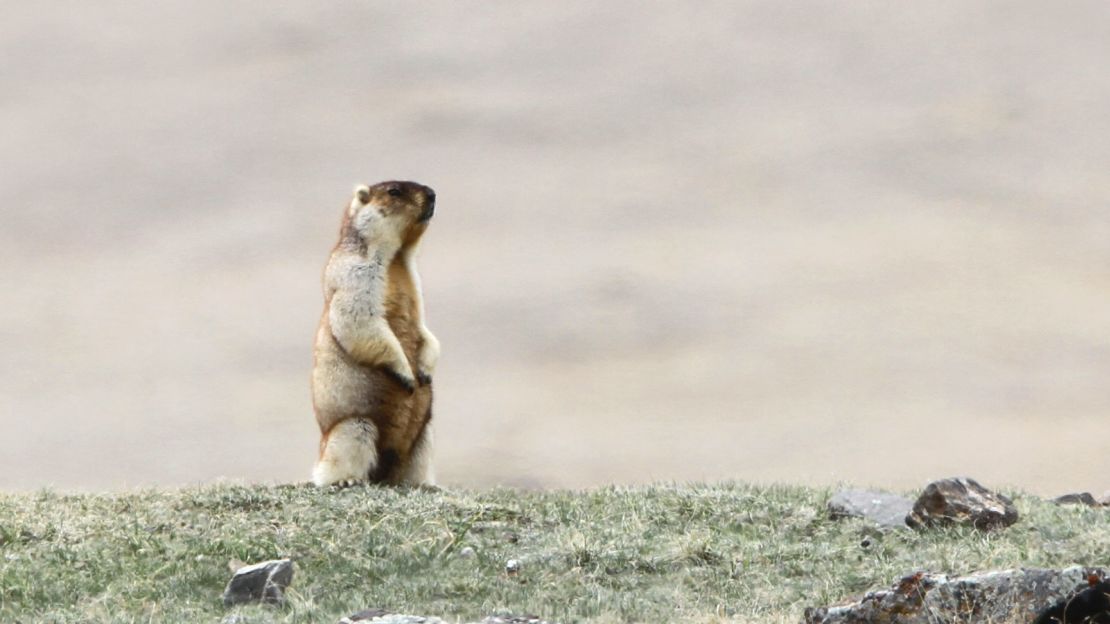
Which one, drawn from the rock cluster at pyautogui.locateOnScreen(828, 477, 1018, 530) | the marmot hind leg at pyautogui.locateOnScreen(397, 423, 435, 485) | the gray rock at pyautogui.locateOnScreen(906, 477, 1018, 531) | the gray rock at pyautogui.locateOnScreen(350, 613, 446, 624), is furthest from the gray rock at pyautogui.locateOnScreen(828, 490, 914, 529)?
the gray rock at pyautogui.locateOnScreen(350, 613, 446, 624)

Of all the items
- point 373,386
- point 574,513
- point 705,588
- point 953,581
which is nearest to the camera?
point 953,581

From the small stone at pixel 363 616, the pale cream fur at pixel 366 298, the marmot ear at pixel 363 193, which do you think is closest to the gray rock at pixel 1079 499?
the pale cream fur at pixel 366 298

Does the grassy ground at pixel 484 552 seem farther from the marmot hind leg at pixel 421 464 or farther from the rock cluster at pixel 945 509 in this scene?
the marmot hind leg at pixel 421 464

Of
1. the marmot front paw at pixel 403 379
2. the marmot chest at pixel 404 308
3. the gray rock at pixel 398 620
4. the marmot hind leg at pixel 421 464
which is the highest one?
the marmot chest at pixel 404 308

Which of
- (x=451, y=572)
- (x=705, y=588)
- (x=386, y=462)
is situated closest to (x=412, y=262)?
(x=386, y=462)

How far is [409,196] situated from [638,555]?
530 cm

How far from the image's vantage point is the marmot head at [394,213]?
1580 centimetres

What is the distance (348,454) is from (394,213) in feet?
8.12

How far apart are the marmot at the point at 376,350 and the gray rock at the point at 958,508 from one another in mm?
5107

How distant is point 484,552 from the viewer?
1238 centimetres

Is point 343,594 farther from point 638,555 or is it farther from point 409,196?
point 409,196

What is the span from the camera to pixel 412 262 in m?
16.1

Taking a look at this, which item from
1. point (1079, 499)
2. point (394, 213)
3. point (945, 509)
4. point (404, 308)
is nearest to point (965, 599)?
point (945, 509)

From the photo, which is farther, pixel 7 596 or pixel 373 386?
pixel 373 386
